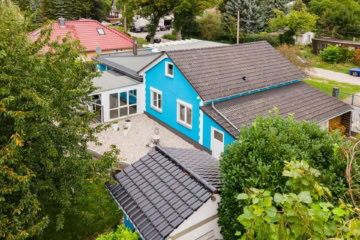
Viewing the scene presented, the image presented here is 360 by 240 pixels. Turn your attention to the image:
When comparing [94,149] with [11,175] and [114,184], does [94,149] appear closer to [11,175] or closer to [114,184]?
[114,184]

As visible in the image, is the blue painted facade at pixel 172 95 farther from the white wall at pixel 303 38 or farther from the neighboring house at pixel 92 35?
the white wall at pixel 303 38

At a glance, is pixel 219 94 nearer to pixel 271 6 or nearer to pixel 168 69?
pixel 168 69

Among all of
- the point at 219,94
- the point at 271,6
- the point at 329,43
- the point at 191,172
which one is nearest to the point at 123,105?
the point at 219,94

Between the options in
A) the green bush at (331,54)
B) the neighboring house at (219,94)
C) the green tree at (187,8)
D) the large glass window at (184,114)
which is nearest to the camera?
the neighboring house at (219,94)

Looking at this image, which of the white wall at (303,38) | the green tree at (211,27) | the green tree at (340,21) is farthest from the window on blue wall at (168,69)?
the green tree at (340,21)

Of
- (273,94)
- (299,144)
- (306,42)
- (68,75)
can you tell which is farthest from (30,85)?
(306,42)

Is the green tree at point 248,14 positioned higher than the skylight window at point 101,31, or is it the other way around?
the green tree at point 248,14

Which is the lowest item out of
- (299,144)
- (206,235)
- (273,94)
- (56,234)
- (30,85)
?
(56,234)
